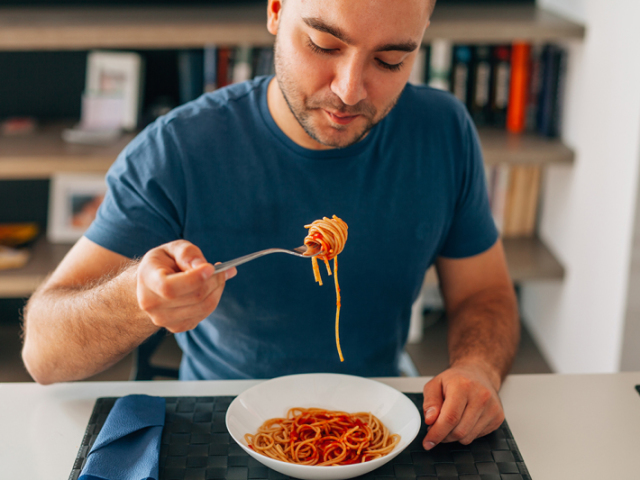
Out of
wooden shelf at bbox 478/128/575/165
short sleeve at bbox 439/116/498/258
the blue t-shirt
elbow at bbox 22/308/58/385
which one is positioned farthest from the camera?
wooden shelf at bbox 478/128/575/165

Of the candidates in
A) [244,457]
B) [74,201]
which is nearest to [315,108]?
[244,457]

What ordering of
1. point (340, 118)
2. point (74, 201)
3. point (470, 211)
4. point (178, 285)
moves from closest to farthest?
1. point (178, 285)
2. point (340, 118)
3. point (470, 211)
4. point (74, 201)

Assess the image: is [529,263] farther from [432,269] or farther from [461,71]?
[461,71]

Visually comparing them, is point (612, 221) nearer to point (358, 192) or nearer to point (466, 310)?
point (466, 310)

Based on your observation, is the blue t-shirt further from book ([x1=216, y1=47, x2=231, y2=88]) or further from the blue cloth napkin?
book ([x1=216, y1=47, x2=231, y2=88])

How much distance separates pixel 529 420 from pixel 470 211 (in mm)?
499

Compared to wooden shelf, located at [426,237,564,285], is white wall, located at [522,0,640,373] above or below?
above

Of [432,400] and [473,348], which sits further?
[473,348]

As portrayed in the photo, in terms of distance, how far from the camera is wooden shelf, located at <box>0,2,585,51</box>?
2236 millimetres

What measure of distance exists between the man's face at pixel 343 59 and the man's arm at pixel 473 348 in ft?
1.47

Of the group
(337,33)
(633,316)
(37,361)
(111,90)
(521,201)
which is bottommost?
(633,316)

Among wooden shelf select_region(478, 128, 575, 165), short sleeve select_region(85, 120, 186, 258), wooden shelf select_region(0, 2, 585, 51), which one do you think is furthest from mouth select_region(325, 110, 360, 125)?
wooden shelf select_region(478, 128, 575, 165)

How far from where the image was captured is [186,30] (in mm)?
2236

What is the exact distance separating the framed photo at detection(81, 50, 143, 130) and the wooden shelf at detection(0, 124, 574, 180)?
11 centimetres
